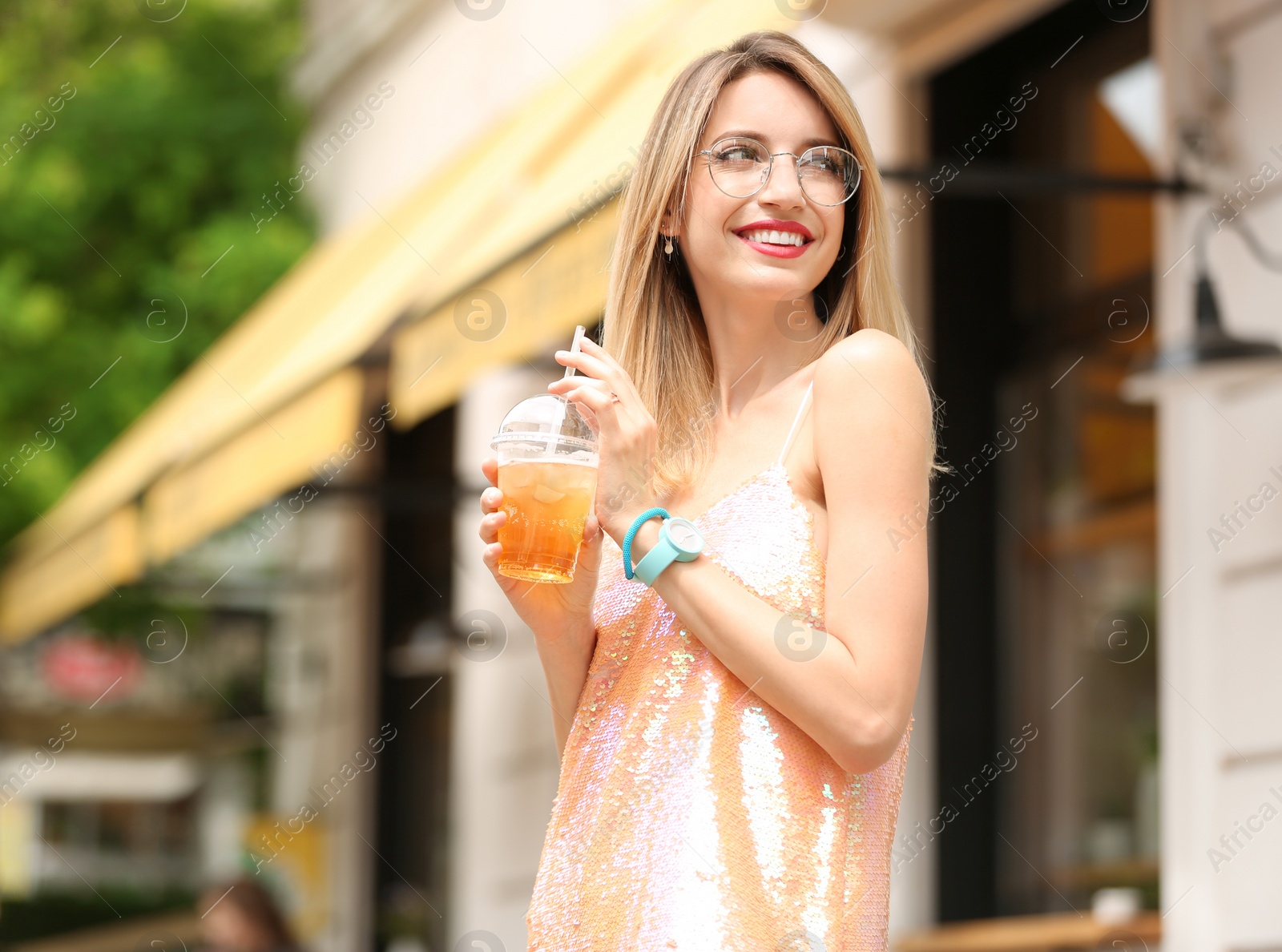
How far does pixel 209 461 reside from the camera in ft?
21.7

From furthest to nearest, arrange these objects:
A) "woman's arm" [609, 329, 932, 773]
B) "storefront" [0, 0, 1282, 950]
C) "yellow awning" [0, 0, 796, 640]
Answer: "yellow awning" [0, 0, 796, 640]
"storefront" [0, 0, 1282, 950]
"woman's arm" [609, 329, 932, 773]

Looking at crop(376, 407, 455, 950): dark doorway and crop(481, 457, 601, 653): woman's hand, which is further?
crop(376, 407, 455, 950): dark doorway

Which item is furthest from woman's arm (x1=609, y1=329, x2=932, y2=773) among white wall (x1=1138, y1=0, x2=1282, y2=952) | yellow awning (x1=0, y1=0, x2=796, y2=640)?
white wall (x1=1138, y1=0, x2=1282, y2=952)

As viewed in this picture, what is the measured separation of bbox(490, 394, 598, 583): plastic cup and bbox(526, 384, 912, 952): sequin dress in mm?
133

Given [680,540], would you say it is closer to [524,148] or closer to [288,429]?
[288,429]

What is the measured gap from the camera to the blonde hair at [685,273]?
194 centimetres

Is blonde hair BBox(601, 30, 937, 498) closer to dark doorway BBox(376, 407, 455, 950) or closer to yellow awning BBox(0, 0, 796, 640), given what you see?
yellow awning BBox(0, 0, 796, 640)

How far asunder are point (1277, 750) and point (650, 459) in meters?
2.69

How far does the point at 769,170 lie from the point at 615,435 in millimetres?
406

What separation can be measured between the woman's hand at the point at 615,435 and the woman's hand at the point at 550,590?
0.35 ft

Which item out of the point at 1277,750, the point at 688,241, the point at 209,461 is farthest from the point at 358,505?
the point at 688,241

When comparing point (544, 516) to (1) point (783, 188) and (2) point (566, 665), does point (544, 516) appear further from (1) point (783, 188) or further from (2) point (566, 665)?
(1) point (783, 188)

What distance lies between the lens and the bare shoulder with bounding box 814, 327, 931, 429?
174 centimetres

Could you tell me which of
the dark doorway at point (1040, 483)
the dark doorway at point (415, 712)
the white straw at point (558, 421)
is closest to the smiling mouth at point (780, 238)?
the white straw at point (558, 421)
